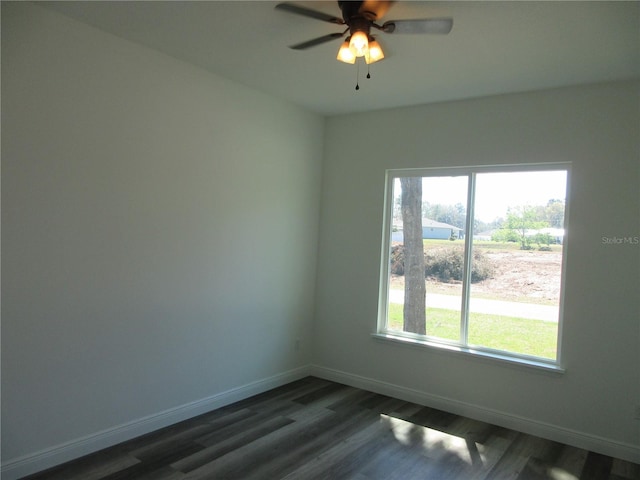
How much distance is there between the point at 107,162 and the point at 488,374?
3.47 metres

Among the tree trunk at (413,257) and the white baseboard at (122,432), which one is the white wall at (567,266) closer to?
the tree trunk at (413,257)

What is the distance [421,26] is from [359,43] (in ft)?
1.11

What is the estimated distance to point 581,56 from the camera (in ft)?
9.53

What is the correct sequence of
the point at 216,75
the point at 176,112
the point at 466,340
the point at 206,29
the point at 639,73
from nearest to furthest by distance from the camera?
the point at 206,29 < the point at 639,73 < the point at 176,112 < the point at 216,75 < the point at 466,340

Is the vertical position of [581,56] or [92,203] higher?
[581,56]

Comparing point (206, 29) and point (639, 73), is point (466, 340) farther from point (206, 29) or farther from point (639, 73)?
point (206, 29)

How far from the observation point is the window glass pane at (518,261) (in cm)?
362

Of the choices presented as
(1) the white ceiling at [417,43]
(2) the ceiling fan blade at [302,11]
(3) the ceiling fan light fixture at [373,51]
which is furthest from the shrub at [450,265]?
(2) the ceiling fan blade at [302,11]

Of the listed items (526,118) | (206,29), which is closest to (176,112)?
(206,29)

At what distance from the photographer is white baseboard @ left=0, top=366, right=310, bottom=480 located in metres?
2.61

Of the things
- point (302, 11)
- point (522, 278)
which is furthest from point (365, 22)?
point (522, 278)

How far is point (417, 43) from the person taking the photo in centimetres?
283

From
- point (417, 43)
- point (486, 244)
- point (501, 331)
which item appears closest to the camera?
point (417, 43)

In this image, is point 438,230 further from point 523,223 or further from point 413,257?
point 523,223
